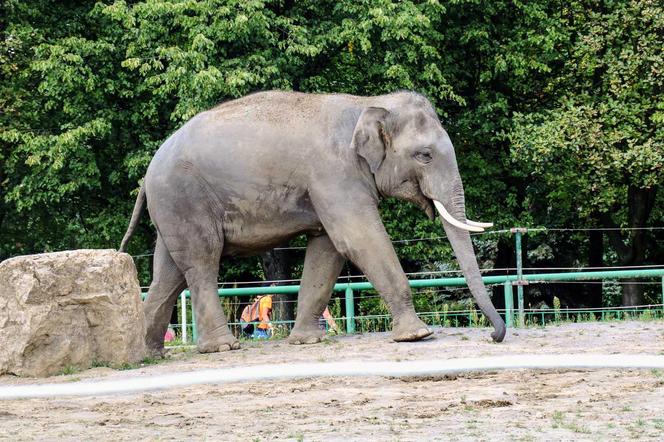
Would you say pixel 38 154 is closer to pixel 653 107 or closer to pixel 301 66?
pixel 301 66

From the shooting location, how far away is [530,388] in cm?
916

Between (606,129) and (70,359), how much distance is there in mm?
13065

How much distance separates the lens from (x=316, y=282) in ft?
43.4

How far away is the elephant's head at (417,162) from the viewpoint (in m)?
12.5

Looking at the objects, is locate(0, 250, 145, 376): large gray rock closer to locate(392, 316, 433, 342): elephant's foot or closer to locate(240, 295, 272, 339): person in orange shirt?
locate(392, 316, 433, 342): elephant's foot

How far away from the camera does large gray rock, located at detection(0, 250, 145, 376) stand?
1105 cm

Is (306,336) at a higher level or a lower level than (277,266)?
lower

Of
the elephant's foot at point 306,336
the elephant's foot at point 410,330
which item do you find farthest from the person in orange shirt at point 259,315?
the elephant's foot at point 410,330

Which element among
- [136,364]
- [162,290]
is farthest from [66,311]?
[162,290]

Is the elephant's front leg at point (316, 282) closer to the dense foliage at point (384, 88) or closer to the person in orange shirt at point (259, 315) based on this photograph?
the person in orange shirt at point (259, 315)

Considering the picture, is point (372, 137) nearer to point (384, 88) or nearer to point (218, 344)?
point (218, 344)

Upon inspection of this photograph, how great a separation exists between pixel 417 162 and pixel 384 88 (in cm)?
943

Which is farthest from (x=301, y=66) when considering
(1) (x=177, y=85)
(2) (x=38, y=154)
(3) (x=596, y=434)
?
(3) (x=596, y=434)

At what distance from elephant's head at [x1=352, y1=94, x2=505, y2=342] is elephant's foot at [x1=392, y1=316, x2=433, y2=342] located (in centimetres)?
62
